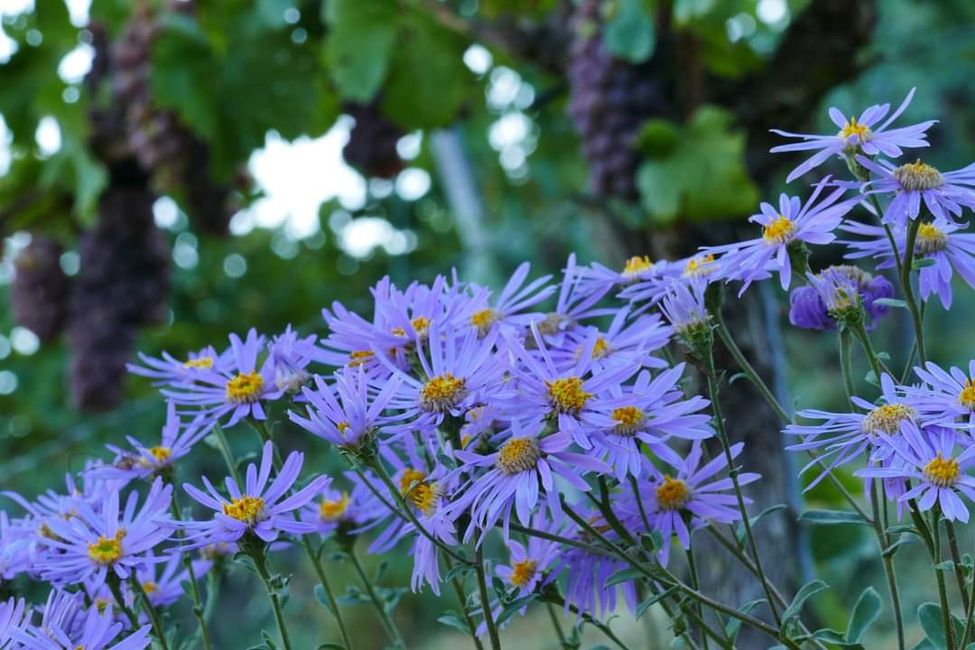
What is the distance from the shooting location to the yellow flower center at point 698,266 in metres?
0.45

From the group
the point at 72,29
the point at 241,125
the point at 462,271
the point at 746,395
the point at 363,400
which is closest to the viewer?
the point at 363,400

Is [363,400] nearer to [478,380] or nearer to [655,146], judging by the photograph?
[478,380]

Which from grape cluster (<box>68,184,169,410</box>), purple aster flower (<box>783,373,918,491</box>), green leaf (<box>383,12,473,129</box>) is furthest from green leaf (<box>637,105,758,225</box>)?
grape cluster (<box>68,184,169,410</box>)

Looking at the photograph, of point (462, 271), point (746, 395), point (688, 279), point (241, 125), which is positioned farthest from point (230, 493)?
point (462, 271)

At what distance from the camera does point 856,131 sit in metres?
A: 0.43

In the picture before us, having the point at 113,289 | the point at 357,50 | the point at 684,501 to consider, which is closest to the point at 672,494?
the point at 684,501

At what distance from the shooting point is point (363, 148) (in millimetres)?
1519

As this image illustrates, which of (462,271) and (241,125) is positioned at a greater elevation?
(462,271)

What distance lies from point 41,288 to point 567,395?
1.71m

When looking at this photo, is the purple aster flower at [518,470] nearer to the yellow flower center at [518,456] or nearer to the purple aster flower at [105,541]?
the yellow flower center at [518,456]

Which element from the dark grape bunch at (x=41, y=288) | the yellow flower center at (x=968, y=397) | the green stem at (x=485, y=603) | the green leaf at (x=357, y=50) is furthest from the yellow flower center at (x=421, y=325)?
the dark grape bunch at (x=41, y=288)

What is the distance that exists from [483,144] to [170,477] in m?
2.09

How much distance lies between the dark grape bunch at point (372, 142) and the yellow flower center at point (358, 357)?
3.50ft

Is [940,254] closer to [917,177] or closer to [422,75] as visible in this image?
[917,177]
